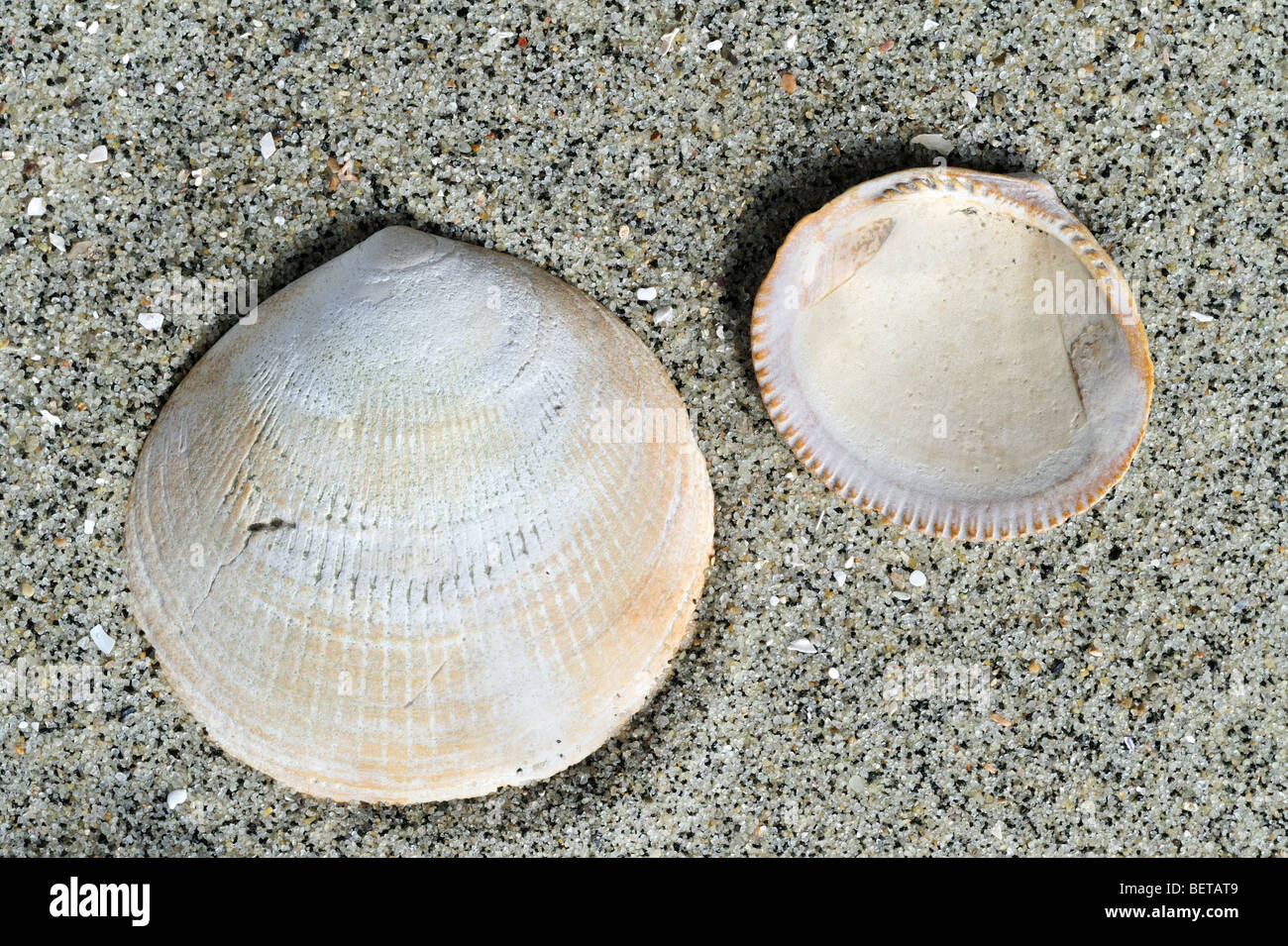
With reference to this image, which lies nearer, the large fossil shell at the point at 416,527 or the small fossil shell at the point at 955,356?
the large fossil shell at the point at 416,527

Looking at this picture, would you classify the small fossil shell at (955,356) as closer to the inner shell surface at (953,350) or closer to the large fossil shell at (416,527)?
the inner shell surface at (953,350)

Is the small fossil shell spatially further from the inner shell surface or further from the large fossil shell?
the large fossil shell

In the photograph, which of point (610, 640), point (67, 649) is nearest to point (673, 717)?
point (610, 640)

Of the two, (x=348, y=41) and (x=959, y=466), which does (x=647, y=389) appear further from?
(x=348, y=41)

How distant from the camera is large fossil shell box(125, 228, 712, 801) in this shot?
179cm

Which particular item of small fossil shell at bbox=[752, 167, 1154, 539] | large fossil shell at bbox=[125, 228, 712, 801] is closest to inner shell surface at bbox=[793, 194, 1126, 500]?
small fossil shell at bbox=[752, 167, 1154, 539]

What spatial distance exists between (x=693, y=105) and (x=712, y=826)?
1.46m

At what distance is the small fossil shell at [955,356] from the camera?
1.99 metres

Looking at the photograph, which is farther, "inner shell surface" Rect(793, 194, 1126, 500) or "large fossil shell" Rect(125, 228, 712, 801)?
"inner shell surface" Rect(793, 194, 1126, 500)

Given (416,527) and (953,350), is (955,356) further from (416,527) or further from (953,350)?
(416,527)

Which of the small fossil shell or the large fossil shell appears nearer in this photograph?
the large fossil shell

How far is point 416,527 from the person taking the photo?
5.97ft

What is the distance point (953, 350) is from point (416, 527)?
1.13 metres

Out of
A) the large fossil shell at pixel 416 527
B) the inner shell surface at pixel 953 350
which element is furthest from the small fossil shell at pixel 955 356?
the large fossil shell at pixel 416 527
